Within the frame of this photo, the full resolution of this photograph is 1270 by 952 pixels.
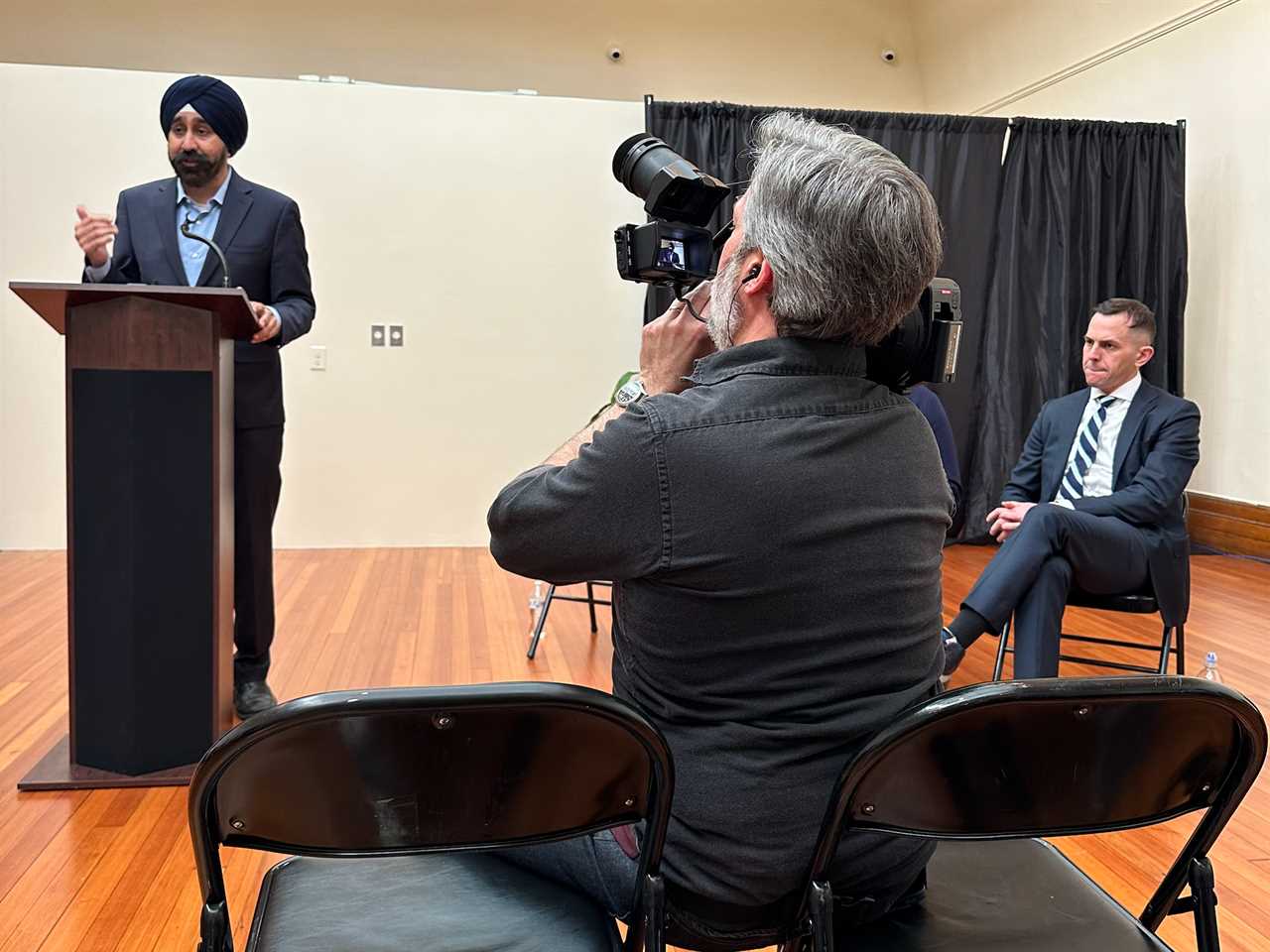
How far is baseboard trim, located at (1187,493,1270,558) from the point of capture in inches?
223

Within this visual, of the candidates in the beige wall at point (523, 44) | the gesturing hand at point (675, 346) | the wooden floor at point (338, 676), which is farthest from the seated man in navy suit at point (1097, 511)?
the beige wall at point (523, 44)

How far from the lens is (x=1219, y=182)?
6.11m

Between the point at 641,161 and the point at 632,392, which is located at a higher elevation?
the point at 641,161

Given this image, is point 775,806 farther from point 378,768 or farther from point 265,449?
point 265,449

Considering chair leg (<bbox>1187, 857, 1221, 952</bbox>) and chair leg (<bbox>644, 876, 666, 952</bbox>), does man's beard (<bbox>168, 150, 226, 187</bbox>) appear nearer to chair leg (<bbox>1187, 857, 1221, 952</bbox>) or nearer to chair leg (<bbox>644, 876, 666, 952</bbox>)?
chair leg (<bbox>644, 876, 666, 952</bbox>)

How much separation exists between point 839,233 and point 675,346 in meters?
0.27

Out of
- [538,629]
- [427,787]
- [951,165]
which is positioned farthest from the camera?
[951,165]

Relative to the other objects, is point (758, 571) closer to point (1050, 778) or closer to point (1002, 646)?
point (1050, 778)

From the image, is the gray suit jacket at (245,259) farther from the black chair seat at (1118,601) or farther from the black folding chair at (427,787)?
the black chair seat at (1118,601)

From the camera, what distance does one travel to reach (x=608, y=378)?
20.7ft

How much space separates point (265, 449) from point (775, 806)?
86.2 inches

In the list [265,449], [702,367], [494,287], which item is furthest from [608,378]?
[702,367]

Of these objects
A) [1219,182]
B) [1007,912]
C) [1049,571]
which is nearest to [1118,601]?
[1049,571]

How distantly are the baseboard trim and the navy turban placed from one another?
5284 millimetres
